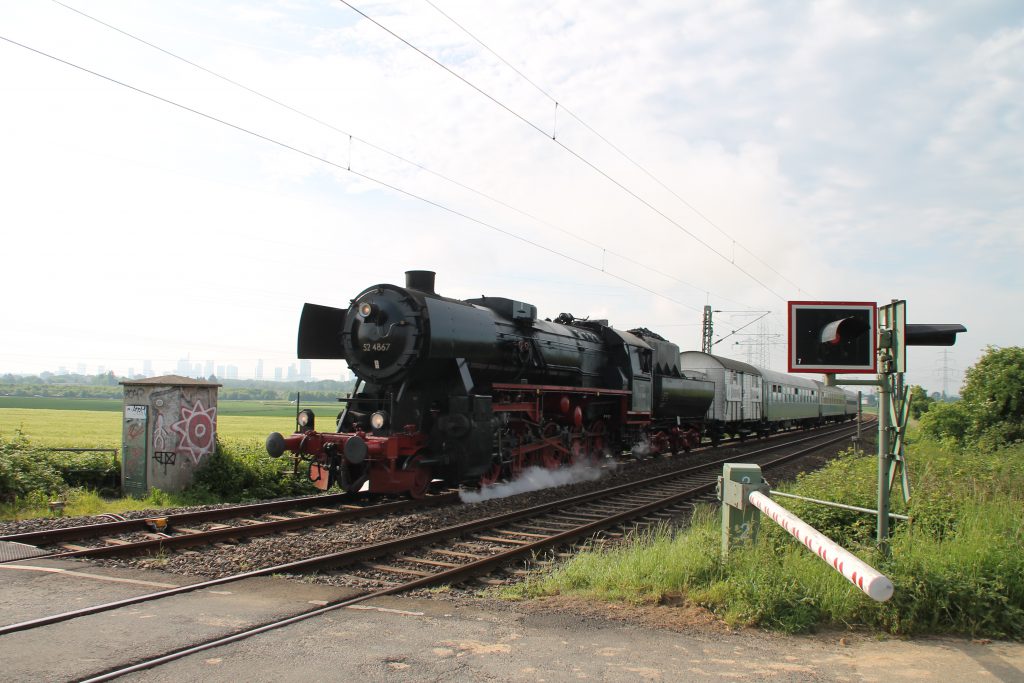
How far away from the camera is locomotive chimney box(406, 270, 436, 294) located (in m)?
12.4

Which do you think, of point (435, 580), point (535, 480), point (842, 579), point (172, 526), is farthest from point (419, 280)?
point (842, 579)

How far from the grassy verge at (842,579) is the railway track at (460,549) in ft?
3.59

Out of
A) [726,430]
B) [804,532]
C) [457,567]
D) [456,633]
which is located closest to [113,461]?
[457,567]

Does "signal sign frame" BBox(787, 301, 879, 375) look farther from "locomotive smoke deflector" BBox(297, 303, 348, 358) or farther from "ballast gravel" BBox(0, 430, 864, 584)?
"locomotive smoke deflector" BBox(297, 303, 348, 358)

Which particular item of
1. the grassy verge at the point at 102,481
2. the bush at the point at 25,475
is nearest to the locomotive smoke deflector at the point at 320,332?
the grassy verge at the point at 102,481

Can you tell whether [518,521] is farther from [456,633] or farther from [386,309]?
[456,633]

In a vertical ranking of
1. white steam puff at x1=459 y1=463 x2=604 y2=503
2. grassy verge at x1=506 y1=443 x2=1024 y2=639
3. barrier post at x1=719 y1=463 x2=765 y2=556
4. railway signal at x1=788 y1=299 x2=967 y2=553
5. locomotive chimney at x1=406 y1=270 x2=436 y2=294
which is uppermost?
locomotive chimney at x1=406 y1=270 x2=436 y2=294

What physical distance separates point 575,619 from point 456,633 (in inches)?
39.0

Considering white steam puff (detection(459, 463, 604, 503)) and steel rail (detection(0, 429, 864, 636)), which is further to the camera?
white steam puff (detection(459, 463, 604, 503))

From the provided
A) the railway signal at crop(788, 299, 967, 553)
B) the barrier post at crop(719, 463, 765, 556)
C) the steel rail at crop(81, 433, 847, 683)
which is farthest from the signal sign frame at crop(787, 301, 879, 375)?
the steel rail at crop(81, 433, 847, 683)

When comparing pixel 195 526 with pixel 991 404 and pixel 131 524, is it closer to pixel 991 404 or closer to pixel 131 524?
pixel 131 524

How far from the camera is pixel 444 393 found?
1200 centimetres

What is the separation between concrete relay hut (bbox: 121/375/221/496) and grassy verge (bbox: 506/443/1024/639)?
842cm

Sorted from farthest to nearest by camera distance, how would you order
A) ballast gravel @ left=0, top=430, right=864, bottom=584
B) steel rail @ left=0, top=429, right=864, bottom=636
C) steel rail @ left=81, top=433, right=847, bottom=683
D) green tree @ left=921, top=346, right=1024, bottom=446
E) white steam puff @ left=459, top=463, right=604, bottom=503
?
1. green tree @ left=921, top=346, right=1024, bottom=446
2. white steam puff @ left=459, top=463, right=604, bottom=503
3. ballast gravel @ left=0, top=430, right=864, bottom=584
4. steel rail @ left=0, top=429, right=864, bottom=636
5. steel rail @ left=81, top=433, right=847, bottom=683
